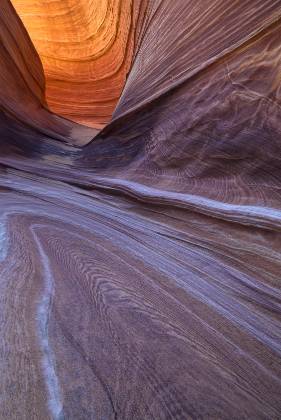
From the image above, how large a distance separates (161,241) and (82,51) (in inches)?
97.4

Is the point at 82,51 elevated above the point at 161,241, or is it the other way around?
the point at 82,51

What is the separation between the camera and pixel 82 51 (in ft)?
10.4

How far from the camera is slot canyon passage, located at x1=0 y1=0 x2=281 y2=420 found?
541 mm

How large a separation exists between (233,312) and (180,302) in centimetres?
8

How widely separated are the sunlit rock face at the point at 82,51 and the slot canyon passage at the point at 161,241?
68cm

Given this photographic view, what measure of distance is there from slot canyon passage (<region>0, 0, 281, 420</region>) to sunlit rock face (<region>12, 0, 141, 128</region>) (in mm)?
681

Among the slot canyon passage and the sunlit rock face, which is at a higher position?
the sunlit rock face

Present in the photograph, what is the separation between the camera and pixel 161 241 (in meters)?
0.97

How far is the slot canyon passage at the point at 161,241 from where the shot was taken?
1.77 feet

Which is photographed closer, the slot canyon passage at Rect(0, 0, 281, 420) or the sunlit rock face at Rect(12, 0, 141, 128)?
the slot canyon passage at Rect(0, 0, 281, 420)

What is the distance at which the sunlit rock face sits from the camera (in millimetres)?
2621

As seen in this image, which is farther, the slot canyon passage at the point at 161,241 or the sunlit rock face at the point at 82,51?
the sunlit rock face at the point at 82,51

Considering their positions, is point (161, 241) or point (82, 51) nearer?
point (161, 241)

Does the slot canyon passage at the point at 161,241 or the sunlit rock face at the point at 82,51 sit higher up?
the sunlit rock face at the point at 82,51
